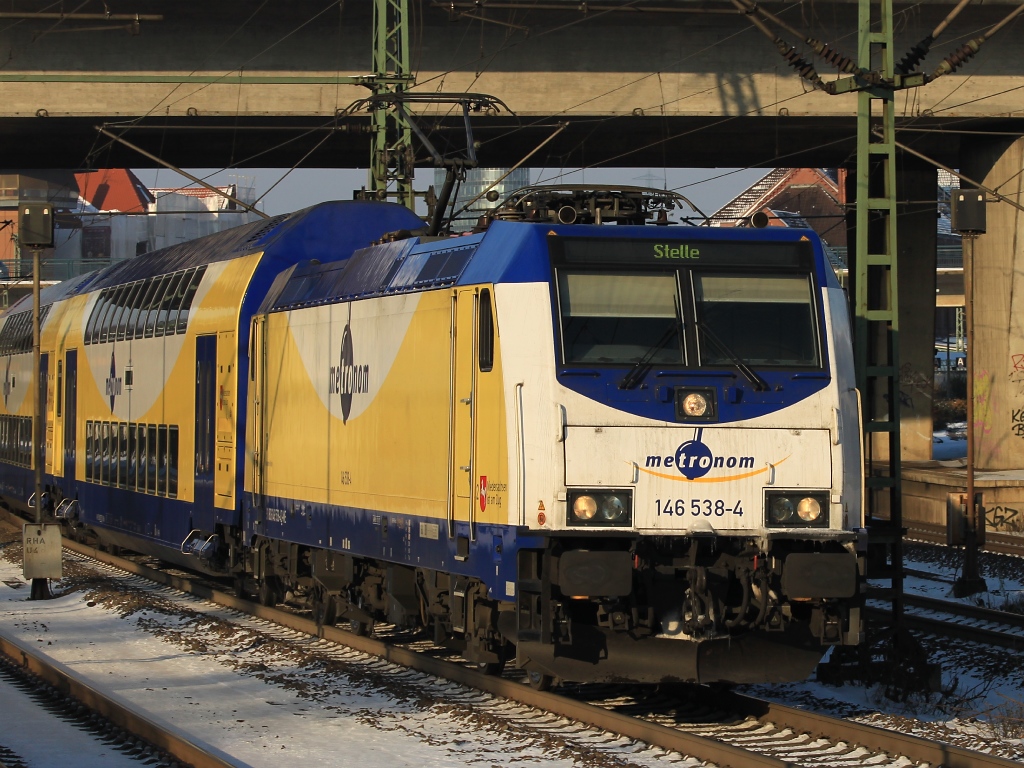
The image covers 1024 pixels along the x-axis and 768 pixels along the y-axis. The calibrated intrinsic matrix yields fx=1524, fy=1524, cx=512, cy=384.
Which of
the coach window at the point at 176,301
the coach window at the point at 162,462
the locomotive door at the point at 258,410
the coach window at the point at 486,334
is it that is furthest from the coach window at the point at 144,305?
the coach window at the point at 486,334

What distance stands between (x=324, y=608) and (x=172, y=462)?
4.98m

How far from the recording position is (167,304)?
65.7 feet

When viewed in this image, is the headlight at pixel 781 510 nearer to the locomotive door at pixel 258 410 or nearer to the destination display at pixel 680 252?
the destination display at pixel 680 252

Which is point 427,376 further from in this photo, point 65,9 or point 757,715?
point 65,9

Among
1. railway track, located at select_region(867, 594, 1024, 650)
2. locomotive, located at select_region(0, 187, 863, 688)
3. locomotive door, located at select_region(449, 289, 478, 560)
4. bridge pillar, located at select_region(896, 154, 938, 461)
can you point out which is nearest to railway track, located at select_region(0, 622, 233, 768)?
locomotive, located at select_region(0, 187, 863, 688)

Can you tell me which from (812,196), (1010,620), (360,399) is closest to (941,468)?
(1010,620)

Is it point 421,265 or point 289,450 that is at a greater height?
point 421,265

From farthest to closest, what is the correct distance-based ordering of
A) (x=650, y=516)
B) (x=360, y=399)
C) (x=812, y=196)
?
(x=812, y=196), (x=360, y=399), (x=650, y=516)

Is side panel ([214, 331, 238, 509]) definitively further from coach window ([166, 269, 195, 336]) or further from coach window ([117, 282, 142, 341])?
coach window ([117, 282, 142, 341])

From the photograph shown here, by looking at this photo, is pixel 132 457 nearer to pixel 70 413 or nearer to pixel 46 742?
pixel 70 413

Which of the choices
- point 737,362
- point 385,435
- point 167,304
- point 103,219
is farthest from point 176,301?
point 103,219

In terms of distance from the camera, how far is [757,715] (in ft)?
34.5

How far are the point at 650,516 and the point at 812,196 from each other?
309ft

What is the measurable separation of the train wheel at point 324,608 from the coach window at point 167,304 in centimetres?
558
